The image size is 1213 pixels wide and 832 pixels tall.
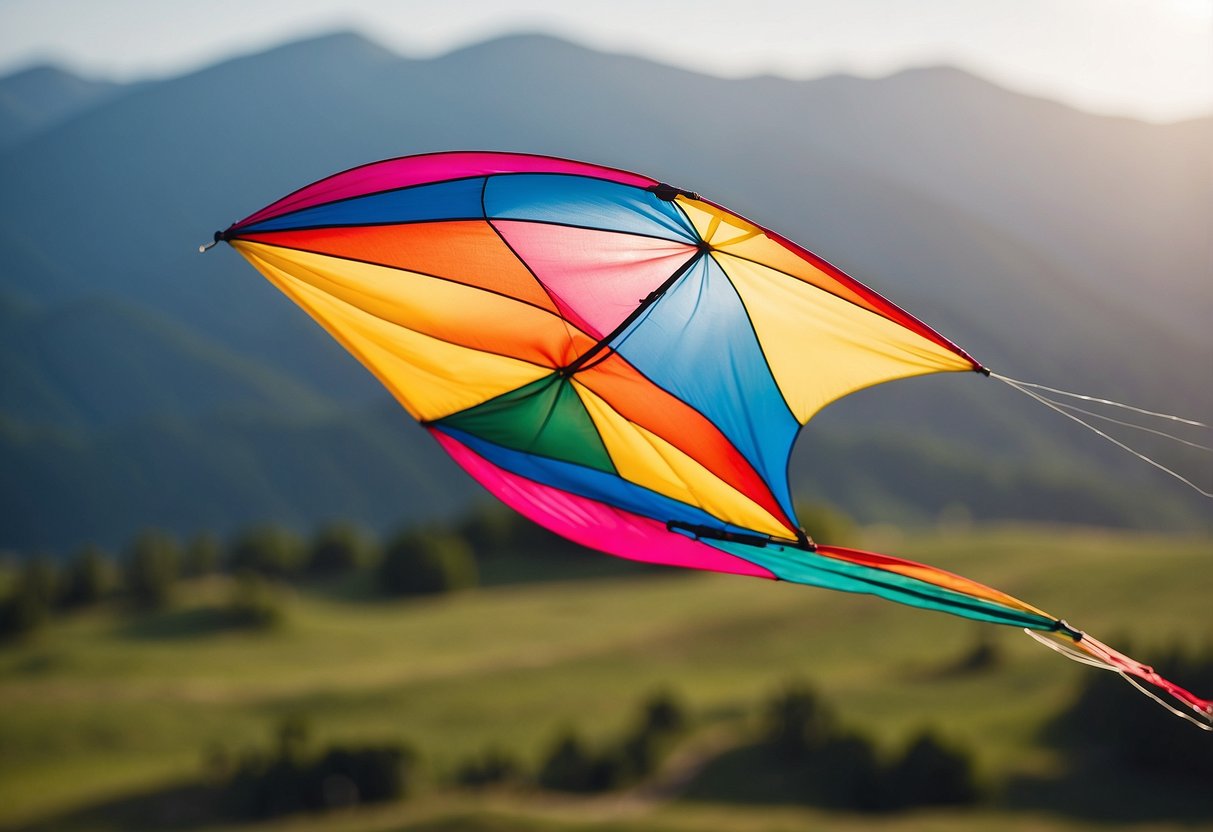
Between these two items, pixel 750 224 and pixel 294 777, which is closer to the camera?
pixel 750 224

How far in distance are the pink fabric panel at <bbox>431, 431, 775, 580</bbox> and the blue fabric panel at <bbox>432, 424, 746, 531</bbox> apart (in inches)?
1.7

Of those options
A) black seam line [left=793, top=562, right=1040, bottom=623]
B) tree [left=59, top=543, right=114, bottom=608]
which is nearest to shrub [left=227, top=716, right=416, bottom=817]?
black seam line [left=793, top=562, right=1040, bottom=623]

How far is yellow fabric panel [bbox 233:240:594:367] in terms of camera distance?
22.3 ft

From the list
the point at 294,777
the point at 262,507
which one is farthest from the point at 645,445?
the point at 262,507

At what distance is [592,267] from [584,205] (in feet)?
1.58

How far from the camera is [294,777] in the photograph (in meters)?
31.2

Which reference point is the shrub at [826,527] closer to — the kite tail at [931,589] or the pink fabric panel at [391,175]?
the kite tail at [931,589]

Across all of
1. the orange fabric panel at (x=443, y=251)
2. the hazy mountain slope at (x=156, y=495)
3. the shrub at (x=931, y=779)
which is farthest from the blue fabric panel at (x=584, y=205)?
the hazy mountain slope at (x=156, y=495)

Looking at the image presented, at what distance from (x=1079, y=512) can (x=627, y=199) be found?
7836 inches

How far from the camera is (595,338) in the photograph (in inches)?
268

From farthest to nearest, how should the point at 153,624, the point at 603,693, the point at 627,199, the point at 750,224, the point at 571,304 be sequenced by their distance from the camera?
the point at 153,624, the point at 603,693, the point at 571,304, the point at 627,199, the point at 750,224

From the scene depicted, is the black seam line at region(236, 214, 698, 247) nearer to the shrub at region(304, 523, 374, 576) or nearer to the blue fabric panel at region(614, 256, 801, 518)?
the blue fabric panel at region(614, 256, 801, 518)

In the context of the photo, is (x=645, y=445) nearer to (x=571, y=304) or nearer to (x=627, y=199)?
(x=571, y=304)

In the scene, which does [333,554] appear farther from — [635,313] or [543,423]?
[635,313]
